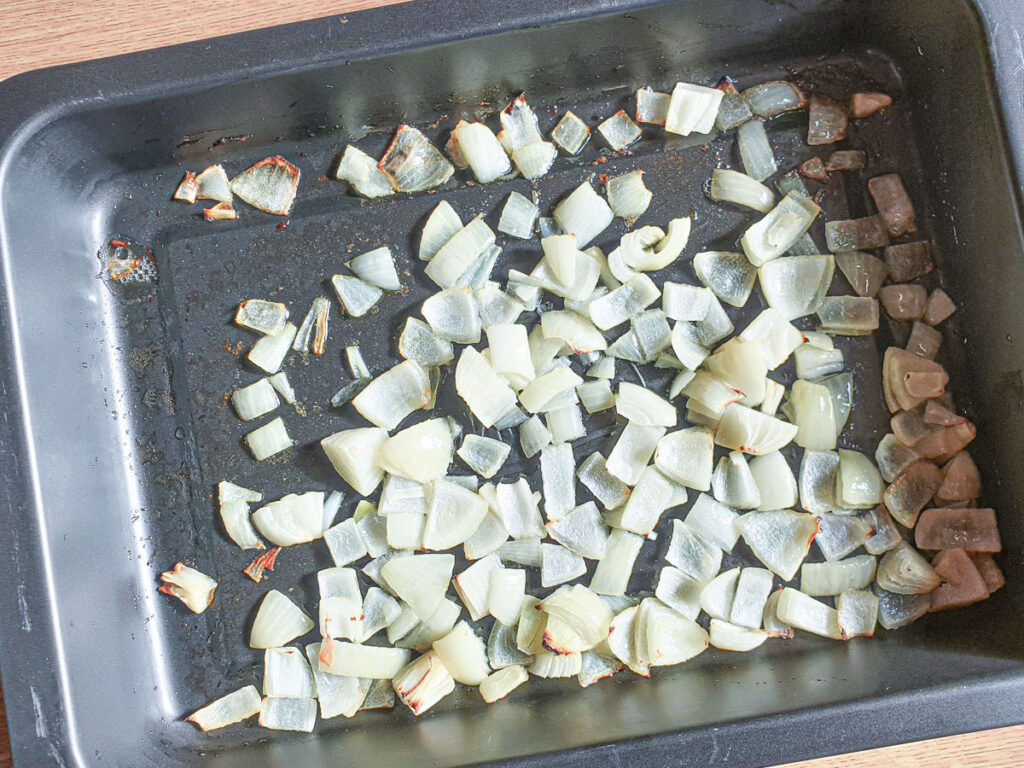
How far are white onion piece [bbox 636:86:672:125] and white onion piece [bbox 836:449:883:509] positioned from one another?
1.26 feet

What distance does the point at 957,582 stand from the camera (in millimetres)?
766

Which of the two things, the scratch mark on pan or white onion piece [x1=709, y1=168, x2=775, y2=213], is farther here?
white onion piece [x1=709, y1=168, x2=775, y2=213]

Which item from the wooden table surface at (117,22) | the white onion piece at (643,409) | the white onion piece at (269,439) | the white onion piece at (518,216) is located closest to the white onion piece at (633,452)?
the white onion piece at (643,409)

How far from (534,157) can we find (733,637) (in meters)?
0.51

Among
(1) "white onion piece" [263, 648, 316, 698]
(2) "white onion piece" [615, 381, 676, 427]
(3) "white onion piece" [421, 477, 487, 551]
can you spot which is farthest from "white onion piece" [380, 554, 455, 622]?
(2) "white onion piece" [615, 381, 676, 427]

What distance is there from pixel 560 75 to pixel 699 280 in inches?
9.7

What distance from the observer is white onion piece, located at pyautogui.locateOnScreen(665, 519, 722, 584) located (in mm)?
795

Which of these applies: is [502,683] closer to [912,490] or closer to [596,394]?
[596,394]

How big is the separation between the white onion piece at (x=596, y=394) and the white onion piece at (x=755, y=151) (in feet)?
0.79

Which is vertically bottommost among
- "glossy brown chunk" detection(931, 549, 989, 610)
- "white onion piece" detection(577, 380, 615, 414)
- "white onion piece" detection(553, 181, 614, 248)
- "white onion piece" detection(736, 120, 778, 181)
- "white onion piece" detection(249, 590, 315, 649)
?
"glossy brown chunk" detection(931, 549, 989, 610)

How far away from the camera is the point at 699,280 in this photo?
2.72 ft

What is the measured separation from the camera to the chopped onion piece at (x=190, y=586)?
0.81 m

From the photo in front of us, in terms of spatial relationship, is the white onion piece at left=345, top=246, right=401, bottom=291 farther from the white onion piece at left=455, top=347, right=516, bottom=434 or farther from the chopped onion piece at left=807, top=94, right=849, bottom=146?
the chopped onion piece at left=807, top=94, right=849, bottom=146

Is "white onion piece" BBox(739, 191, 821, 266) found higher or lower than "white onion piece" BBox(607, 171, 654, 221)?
lower
